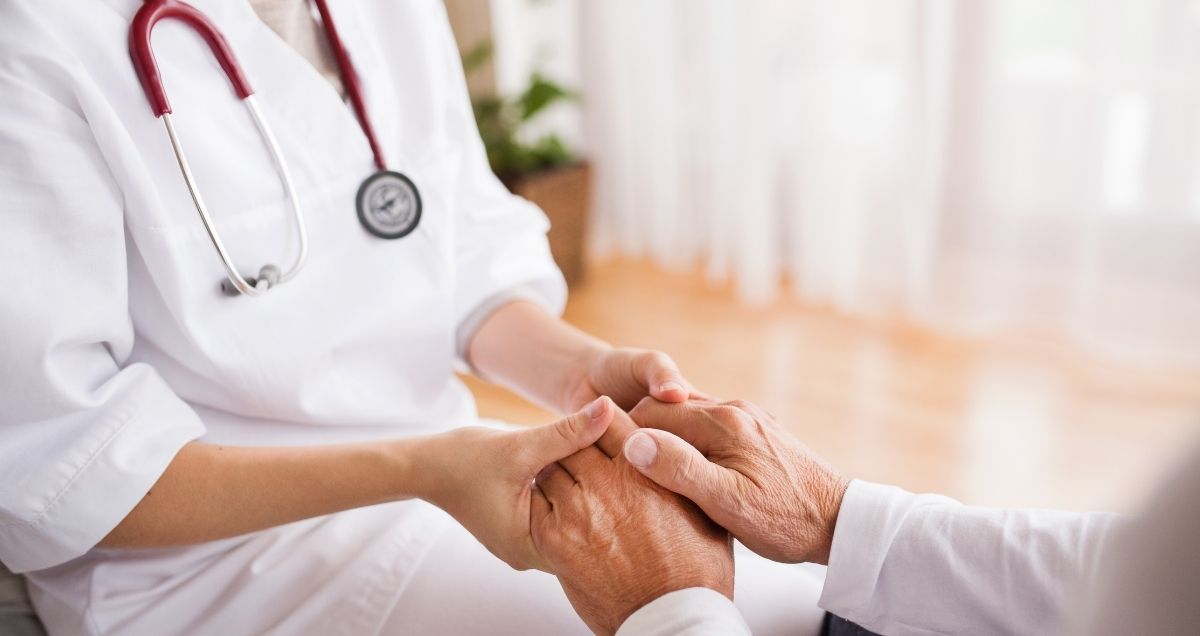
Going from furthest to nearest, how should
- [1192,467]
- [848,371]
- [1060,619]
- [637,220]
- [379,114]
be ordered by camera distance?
[637,220], [848,371], [379,114], [1060,619], [1192,467]

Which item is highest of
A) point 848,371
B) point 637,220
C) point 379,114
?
point 379,114

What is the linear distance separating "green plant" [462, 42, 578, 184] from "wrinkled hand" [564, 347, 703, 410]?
167 centimetres

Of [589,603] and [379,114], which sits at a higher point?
[379,114]

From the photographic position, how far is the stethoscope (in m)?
0.78

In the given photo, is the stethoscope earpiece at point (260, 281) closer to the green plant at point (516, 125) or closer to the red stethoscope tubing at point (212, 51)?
the red stethoscope tubing at point (212, 51)

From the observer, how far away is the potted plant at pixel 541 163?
8.61 ft

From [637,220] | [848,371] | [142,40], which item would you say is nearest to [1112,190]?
[848,371]

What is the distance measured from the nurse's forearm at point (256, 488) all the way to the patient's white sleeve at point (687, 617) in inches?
9.6

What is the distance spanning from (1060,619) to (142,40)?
3.02ft

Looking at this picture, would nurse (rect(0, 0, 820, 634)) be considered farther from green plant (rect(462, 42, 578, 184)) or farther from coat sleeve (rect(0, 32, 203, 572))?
green plant (rect(462, 42, 578, 184))

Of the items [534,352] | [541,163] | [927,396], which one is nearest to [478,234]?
[534,352]

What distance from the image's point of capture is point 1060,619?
2.48ft

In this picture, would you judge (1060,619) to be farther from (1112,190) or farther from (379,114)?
(1112,190)

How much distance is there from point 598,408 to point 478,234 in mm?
359
